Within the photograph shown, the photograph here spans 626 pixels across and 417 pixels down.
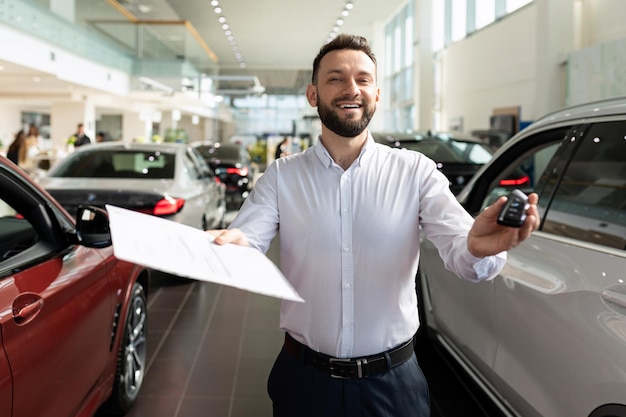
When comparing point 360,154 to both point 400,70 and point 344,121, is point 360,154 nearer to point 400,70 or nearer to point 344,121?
point 344,121

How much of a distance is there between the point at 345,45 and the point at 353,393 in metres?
0.88

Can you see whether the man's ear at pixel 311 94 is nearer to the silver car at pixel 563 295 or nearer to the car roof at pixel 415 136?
the silver car at pixel 563 295

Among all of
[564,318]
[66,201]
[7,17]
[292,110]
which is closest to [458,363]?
[564,318]

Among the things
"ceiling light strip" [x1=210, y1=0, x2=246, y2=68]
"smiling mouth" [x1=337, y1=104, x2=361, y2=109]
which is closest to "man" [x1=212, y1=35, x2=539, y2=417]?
"smiling mouth" [x1=337, y1=104, x2=361, y2=109]

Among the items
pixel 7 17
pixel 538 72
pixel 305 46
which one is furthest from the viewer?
pixel 305 46

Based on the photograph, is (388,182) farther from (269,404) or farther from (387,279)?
(269,404)

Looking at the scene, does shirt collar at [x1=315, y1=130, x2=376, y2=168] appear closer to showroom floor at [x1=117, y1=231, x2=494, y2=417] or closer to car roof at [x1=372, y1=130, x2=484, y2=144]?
showroom floor at [x1=117, y1=231, x2=494, y2=417]

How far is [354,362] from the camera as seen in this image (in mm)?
1549

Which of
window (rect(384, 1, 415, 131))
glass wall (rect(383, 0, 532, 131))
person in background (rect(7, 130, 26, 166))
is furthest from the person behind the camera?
window (rect(384, 1, 415, 131))

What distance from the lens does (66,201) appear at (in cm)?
488

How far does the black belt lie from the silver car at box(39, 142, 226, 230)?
367cm

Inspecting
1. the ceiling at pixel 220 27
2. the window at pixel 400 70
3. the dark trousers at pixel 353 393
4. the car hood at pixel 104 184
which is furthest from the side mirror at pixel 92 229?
the window at pixel 400 70

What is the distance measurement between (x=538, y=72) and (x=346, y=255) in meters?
9.59

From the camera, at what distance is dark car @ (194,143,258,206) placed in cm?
1187
